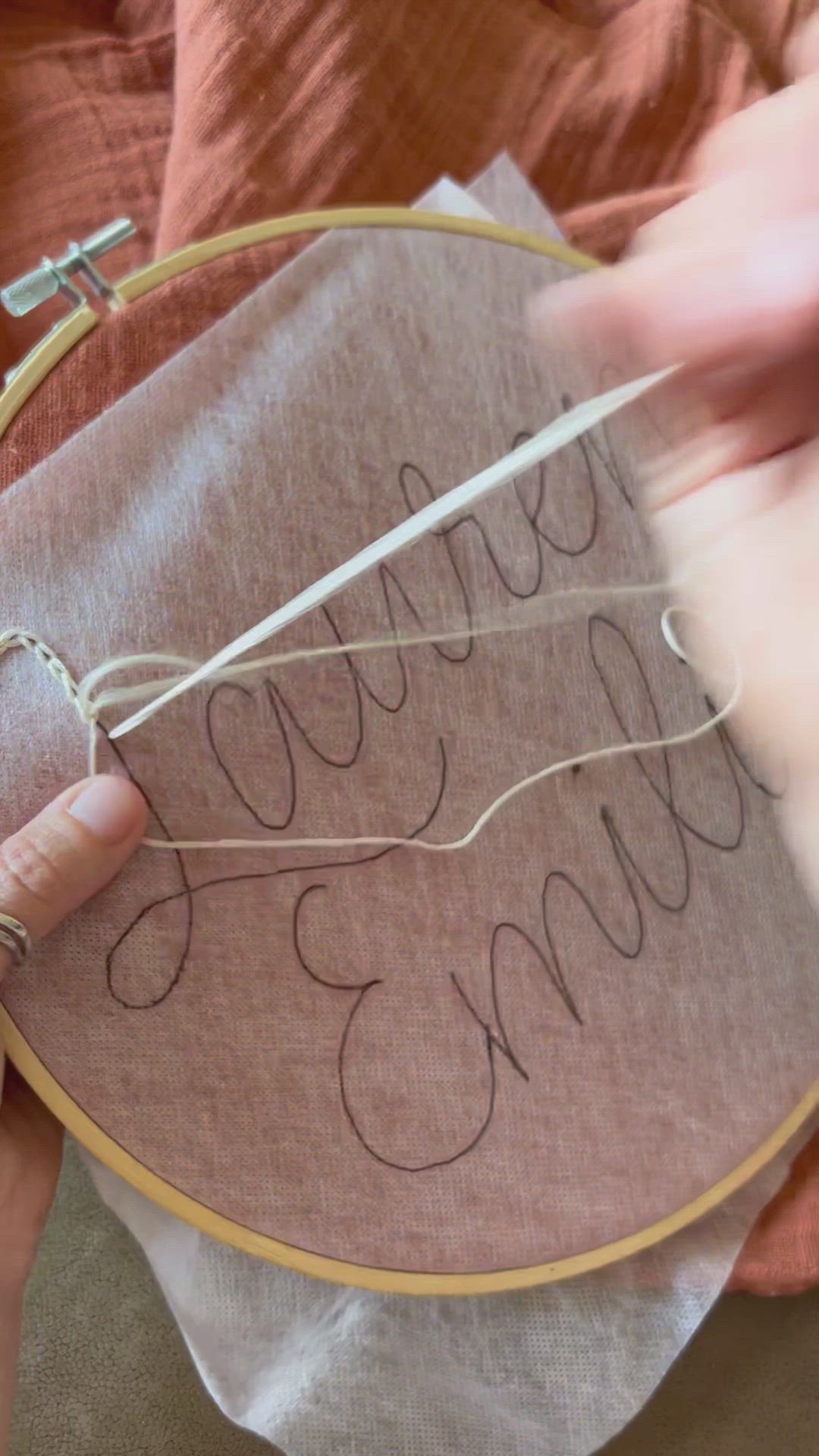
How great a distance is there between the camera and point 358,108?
611 millimetres

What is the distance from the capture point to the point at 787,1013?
51 centimetres

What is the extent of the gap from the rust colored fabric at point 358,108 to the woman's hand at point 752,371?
0.20m

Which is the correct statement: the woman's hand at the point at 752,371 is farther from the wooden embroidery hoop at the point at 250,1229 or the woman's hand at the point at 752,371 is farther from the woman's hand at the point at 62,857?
the woman's hand at the point at 62,857

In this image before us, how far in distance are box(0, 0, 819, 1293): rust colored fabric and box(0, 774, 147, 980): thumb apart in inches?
11.6

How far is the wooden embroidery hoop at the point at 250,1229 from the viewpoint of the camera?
372 mm

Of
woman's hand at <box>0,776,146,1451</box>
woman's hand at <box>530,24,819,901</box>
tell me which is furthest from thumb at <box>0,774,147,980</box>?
woman's hand at <box>530,24,819,901</box>

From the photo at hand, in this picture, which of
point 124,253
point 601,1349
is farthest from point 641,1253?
point 124,253

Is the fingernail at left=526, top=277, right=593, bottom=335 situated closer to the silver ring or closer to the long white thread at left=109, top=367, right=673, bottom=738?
the long white thread at left=109, top=367, right=673, bottom=738

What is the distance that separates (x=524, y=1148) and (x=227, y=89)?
584 mm

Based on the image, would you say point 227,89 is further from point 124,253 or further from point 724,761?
point 724,761

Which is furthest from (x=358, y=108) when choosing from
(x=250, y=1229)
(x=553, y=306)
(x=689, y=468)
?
(x=250, y=1229)

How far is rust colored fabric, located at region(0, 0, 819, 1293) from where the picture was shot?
588 mm

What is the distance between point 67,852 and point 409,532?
0.20m

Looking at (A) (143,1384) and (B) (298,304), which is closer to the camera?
(B) (298,304)
